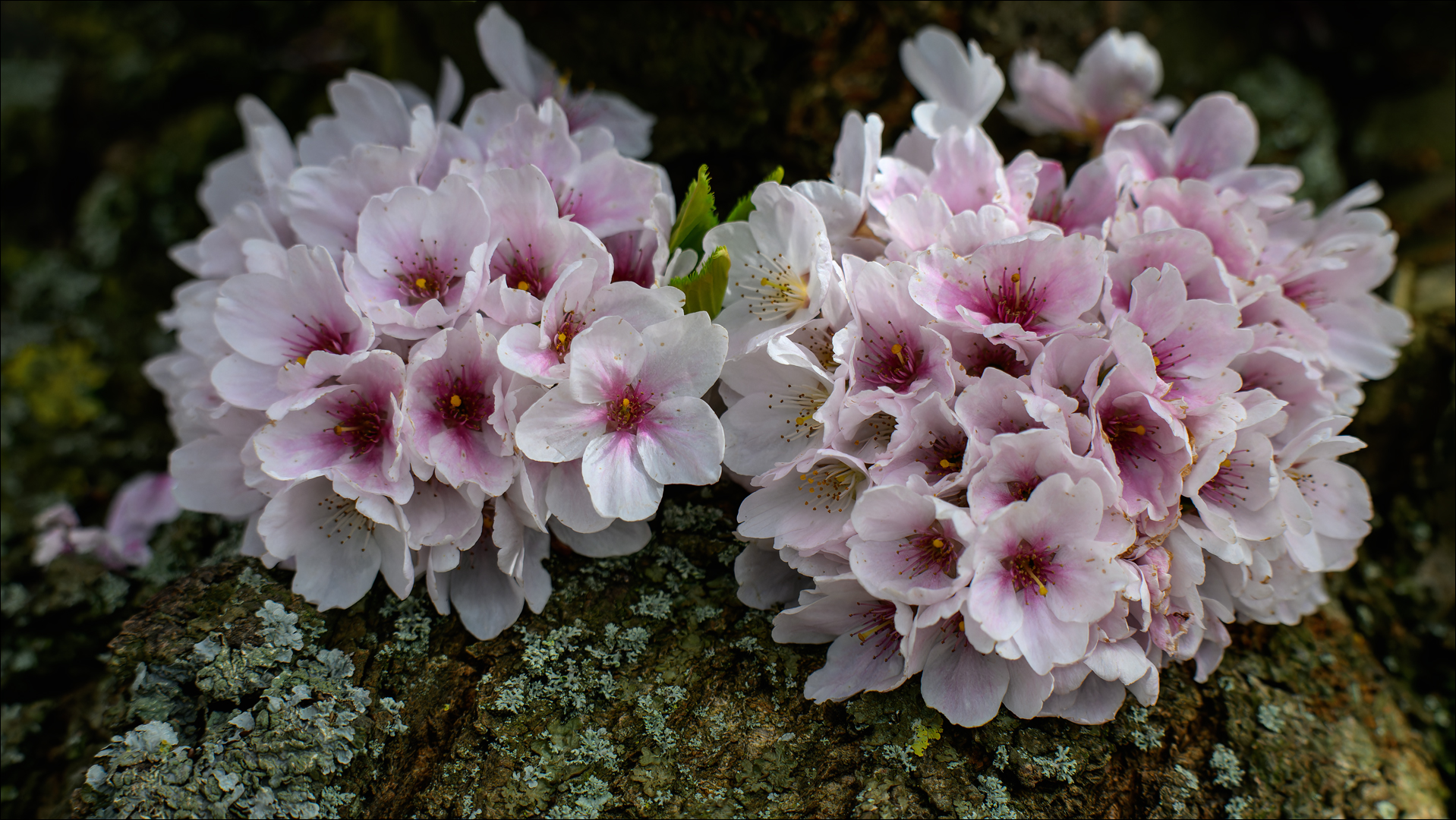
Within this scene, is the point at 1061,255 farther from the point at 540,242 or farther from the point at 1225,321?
the point at 540,242

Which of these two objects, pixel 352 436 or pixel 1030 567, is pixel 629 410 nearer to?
pixel 352 436

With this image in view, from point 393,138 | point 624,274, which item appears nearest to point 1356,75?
point 624,274

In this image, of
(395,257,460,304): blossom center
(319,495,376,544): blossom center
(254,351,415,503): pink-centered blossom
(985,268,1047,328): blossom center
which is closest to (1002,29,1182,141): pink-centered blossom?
(985,268,1047,328): blossom center

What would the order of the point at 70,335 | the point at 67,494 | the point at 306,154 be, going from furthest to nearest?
the point at 70,335, the point at 67,494, the point at 306,154

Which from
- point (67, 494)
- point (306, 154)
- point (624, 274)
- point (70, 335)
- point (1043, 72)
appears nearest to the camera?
point (624, 274)

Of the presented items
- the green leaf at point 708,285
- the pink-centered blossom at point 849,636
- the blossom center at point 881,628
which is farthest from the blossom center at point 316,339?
the blossom center at point 881,628

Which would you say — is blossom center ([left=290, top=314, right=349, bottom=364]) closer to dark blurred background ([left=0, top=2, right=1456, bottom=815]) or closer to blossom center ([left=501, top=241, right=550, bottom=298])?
blossom center ([left=501, top=241, right=550, bottom=298])
